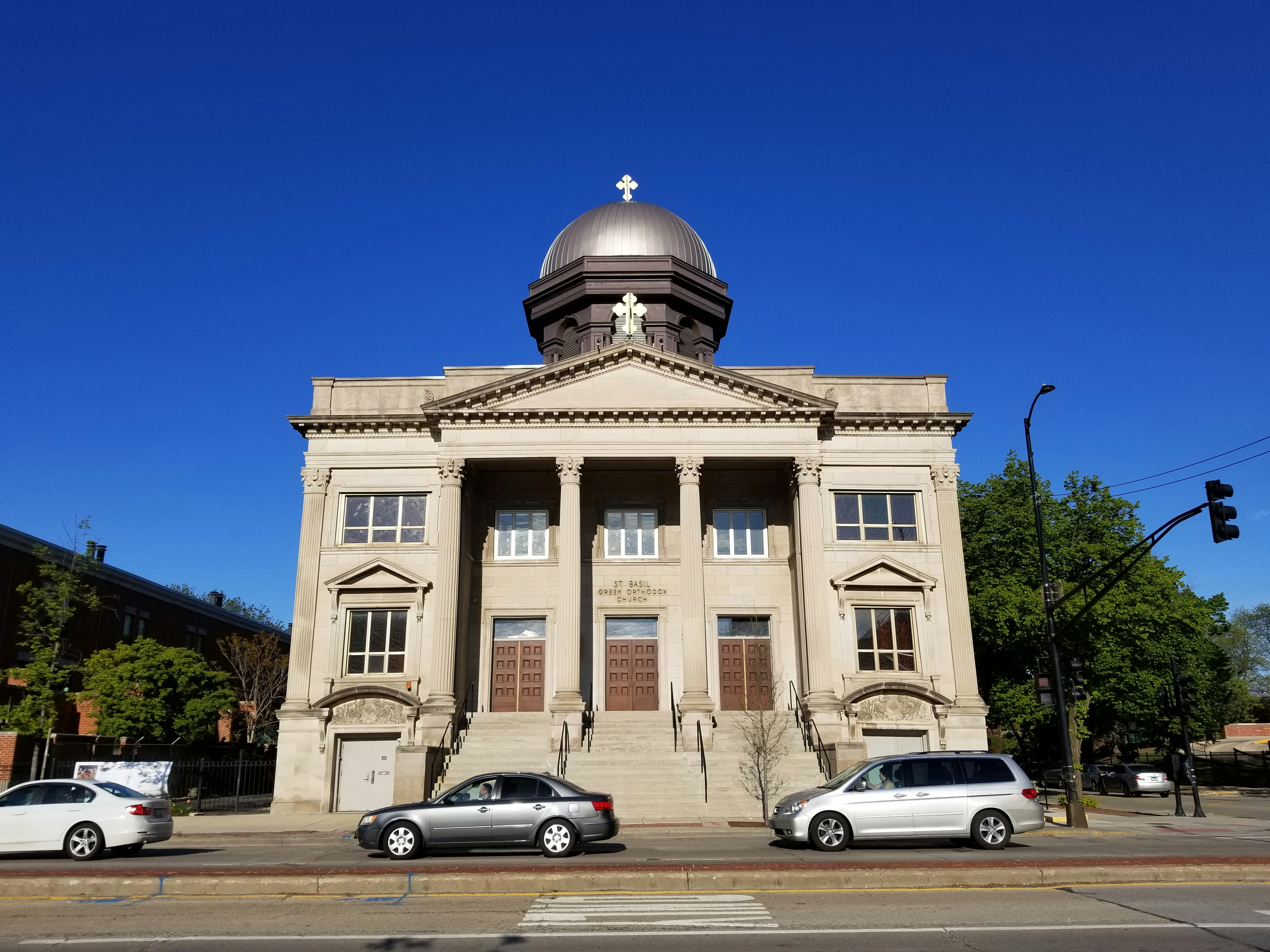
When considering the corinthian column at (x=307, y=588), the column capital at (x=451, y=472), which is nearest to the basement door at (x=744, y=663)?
the column capital at (x=451, y=472)

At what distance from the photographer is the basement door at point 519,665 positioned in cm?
3366

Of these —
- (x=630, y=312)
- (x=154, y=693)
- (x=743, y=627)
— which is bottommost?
(x=154, y=693)

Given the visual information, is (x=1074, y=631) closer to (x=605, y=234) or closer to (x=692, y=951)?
(x=605, y=234)

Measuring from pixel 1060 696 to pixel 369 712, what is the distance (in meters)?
20.4

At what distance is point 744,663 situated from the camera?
34062mm

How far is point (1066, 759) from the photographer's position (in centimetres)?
2386

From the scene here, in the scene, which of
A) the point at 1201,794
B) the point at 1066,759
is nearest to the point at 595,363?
the point at 1066,759

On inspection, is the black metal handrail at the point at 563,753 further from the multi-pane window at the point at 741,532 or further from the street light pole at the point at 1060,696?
the street light pole at the point at 1060,696

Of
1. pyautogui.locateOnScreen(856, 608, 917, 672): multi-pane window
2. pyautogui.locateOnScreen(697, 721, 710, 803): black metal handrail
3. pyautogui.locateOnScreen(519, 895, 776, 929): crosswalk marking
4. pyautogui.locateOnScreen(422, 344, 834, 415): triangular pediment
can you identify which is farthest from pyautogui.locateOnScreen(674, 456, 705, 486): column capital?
pyautogui.locateOnScreen(519, 895, 776, 929): crosswalk marking

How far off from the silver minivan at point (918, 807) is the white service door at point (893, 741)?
1451 centimetres

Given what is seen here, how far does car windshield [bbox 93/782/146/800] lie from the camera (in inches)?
662

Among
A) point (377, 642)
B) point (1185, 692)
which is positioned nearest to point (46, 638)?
point (377, 642)

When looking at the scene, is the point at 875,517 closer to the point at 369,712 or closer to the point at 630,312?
the point at 630,312

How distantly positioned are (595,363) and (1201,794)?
3114cm
